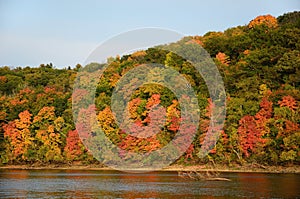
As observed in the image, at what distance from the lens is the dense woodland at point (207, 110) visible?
48219 mm

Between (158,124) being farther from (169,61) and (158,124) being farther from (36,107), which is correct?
(36,107)

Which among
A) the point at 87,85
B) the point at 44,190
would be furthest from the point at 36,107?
the point at 44,190

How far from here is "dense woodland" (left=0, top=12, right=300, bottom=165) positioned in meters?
48.2

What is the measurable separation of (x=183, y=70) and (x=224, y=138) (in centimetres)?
1385

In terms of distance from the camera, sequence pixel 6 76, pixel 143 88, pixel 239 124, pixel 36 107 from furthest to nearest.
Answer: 1. pixel 6 76
2. pixel 36 107
3. pixel 143 88
4. pixel 239 124

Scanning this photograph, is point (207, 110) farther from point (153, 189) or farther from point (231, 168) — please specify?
point (153, 189)

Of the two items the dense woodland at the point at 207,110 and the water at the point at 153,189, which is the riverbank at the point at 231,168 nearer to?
the dense woodland at the point at 207,110

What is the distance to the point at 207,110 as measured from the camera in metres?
54.1

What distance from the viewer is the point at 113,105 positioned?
60656 mm

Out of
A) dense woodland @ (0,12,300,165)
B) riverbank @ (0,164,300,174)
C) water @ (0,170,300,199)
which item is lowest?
riverbank @ (0,164,300,174)

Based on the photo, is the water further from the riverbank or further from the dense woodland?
the dense woodland

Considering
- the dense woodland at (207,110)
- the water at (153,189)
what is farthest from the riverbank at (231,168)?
the water at (153,189)

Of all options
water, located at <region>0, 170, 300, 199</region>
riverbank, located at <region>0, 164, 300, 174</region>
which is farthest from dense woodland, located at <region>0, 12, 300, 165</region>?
water, located at <region>0, 170, 300, 199</region>

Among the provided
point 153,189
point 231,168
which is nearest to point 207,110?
point 231,168
